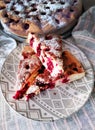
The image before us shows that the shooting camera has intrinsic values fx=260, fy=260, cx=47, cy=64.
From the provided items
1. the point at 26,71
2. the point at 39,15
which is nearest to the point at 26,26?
the point at 39,15

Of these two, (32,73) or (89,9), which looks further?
(89,9)

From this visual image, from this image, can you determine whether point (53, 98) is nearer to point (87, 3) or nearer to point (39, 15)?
point (39, 15)

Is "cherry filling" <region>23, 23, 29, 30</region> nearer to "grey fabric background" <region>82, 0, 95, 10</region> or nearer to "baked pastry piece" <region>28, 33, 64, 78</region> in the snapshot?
"baked pastry piece" <region>28, 33, 64, 78</region>

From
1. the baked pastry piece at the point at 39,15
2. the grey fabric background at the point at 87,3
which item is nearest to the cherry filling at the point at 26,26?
the baked pastry piece at the point at 39,15

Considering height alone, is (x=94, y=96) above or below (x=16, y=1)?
below

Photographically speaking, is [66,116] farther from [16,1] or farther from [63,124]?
[16,1]

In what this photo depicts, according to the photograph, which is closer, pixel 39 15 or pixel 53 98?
pixel 53 98

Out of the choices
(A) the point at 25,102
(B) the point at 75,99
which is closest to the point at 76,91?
(B) the point at 75,99
